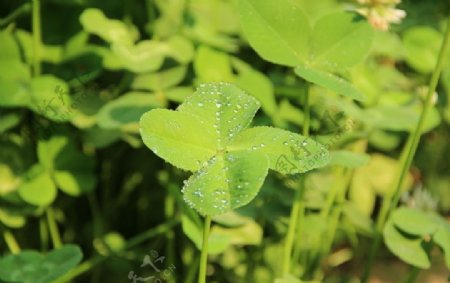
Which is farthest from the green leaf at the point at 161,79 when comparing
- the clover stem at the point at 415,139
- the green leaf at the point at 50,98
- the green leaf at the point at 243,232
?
the clover stem at the point at 415,139

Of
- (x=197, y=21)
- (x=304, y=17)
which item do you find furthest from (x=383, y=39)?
(x=304, y=17)

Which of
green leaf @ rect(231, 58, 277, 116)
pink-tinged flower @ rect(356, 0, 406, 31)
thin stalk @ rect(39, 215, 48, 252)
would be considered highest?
pink-tinged flower @ rect(356, 0, 406, 31)

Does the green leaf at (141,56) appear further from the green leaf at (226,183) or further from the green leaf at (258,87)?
the green leaf at (226,183)

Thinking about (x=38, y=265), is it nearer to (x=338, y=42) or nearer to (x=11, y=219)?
(x=11, y=219)

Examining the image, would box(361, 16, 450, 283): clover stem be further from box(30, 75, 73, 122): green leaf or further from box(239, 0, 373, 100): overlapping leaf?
box(30, 75, 73, 122): green leaf

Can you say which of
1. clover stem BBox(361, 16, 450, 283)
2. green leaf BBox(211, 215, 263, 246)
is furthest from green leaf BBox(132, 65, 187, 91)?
clover stem BBox(361, 16, 450, 283)

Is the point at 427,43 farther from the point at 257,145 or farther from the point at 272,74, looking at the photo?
the point at 257,145

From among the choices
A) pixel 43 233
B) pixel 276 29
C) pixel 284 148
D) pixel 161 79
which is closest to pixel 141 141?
pixel 161 79
